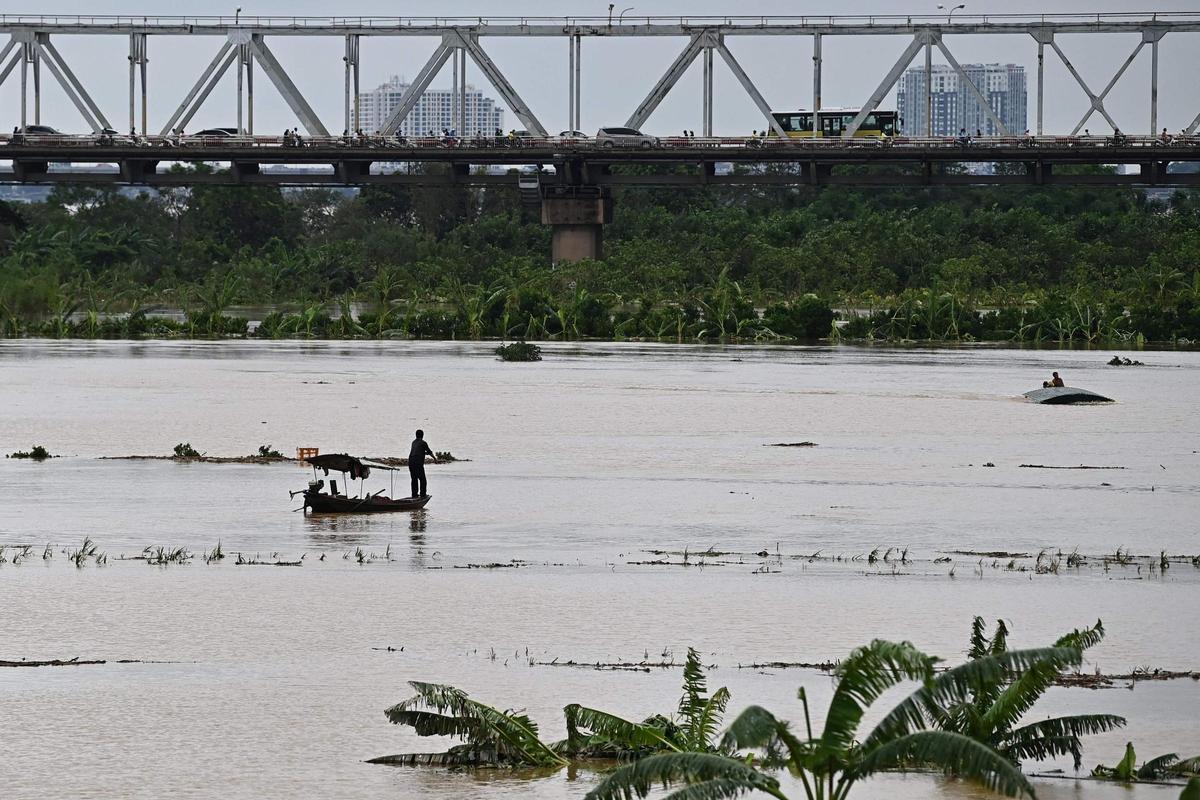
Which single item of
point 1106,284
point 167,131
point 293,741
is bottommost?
point 293,741

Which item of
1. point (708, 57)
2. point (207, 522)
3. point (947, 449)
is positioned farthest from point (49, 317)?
point (207, 522)

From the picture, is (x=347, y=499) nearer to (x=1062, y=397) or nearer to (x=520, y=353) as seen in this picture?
(x=1062, y=397)

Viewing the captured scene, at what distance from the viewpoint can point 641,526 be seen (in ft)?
82.0

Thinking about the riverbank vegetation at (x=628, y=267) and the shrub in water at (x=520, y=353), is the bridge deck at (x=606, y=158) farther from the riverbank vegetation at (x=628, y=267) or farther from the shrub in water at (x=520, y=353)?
the shrub in water at (x=520, y=353)

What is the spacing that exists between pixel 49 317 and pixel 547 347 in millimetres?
27831

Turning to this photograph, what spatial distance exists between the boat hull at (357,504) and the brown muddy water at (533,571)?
319mm

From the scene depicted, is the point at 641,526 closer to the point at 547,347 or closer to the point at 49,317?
the point at 547,347

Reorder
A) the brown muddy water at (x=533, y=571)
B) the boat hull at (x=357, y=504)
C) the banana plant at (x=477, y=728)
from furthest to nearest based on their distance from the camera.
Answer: the boat hull at (x=357, y=504), the brown muddy water at (x=533, y=571), the banana plant at (x=477, y=728)

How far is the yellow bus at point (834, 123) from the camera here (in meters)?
107

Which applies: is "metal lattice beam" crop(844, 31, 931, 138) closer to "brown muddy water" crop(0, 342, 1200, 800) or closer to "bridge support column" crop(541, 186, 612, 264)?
"bridge support column" crop(541, 186, 612, 264)

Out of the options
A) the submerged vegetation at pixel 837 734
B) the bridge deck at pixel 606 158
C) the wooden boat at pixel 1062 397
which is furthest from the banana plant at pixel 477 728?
the bridge deck at pixel 606 158

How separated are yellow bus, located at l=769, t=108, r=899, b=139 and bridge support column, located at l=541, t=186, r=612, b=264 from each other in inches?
449

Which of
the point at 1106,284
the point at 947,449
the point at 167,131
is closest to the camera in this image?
the point at 947,449

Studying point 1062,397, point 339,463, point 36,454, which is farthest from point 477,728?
point 1062,397
